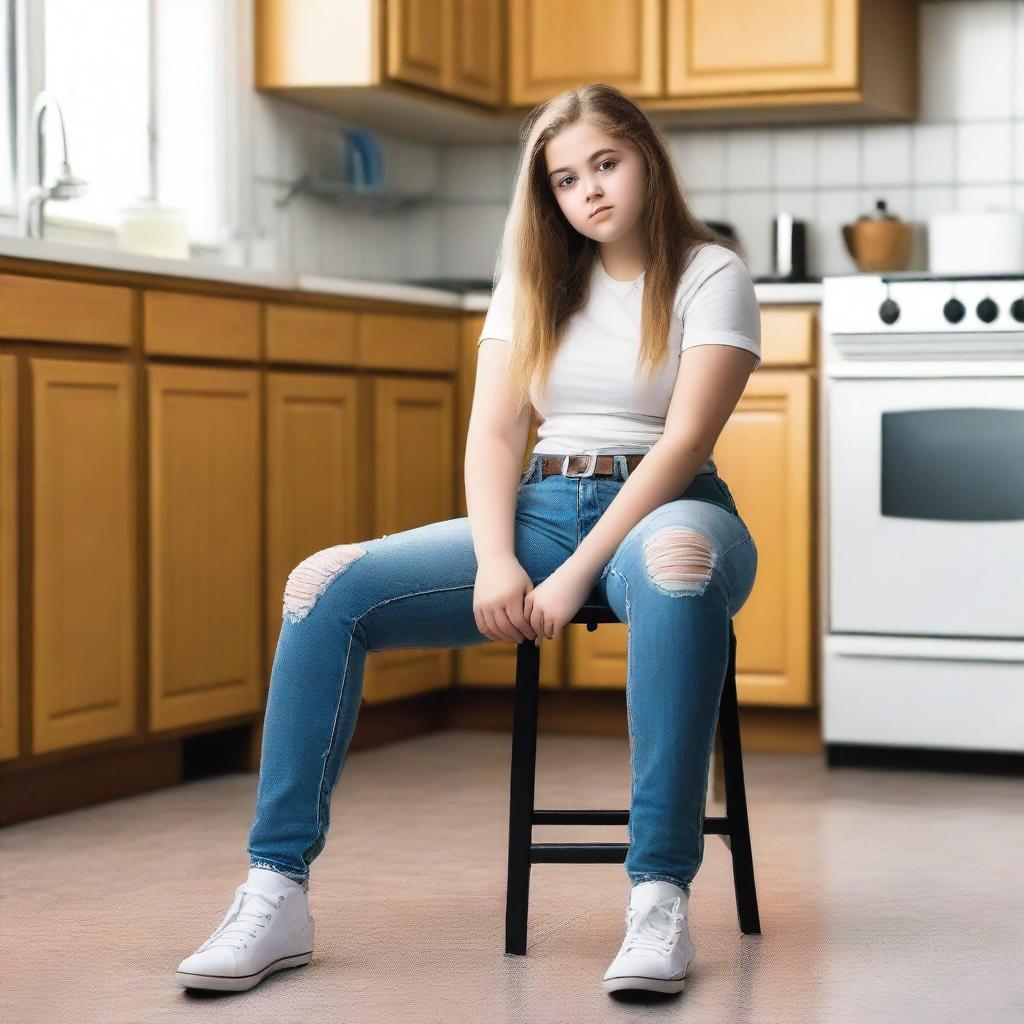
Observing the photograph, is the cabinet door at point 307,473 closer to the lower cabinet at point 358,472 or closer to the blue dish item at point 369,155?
the lower cabinet at point 358,472

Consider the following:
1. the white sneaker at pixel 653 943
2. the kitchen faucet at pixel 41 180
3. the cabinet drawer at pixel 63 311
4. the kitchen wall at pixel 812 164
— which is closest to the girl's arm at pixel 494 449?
the white sneaker at pixel 653 943

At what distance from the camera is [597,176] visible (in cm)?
210

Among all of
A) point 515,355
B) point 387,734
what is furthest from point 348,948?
point 387,734

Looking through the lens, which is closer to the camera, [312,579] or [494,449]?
[312,579]

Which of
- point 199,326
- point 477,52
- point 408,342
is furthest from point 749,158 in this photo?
point 199,326

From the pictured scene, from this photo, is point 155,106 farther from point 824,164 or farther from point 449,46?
point 824,164

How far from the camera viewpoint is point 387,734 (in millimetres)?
3738

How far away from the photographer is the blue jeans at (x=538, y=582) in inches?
73.2

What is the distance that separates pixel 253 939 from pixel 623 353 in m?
0.77

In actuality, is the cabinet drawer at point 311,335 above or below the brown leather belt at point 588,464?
above

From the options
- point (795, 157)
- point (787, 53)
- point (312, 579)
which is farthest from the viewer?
point (795, 157)

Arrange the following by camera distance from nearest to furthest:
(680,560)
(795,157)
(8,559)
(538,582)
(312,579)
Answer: (680,560) < (312,579) < (538,582) < (8,559) < (795,157)

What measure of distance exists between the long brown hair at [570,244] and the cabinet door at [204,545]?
1.03m

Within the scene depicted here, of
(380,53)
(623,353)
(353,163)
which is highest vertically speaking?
(380,53)
